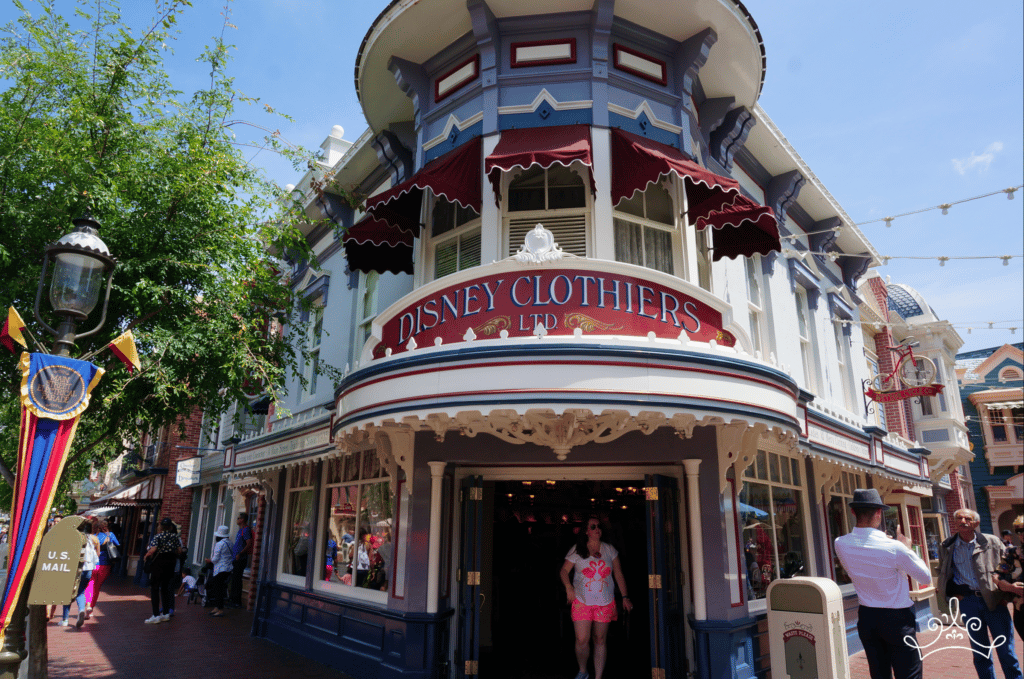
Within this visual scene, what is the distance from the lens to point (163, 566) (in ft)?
40.0

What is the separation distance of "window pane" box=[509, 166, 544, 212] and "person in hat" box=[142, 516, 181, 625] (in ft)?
30.4

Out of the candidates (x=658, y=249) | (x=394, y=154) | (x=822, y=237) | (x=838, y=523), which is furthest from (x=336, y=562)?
(x=822, y=237)

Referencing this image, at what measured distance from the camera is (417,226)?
8.80 m

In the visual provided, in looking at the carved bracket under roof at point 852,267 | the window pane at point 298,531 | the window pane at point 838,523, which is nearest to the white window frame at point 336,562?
the window pane at point 298,531

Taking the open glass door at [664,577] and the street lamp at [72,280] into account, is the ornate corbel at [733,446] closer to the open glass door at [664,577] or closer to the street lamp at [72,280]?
the open glass door at [664,577]

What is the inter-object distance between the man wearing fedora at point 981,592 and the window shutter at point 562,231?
15.6ft

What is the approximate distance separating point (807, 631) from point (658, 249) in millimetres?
4414

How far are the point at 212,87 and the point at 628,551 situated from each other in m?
9.33

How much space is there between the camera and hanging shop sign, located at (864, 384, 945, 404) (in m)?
12.8

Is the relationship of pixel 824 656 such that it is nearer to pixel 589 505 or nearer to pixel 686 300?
pixel 686 300

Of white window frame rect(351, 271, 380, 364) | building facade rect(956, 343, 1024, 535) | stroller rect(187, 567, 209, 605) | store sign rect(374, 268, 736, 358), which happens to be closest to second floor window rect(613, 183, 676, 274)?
store sign rect(374, 268, 736, 358)

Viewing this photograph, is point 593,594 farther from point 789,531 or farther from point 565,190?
point 565,190

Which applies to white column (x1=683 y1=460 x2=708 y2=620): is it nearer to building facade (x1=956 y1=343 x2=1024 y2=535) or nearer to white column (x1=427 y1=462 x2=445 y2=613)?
white column (x1=427 y1=462 x2=445 y2=613)

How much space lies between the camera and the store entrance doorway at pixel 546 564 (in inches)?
365
